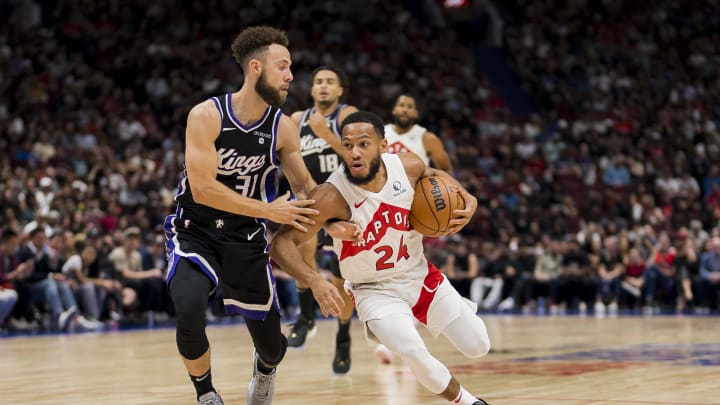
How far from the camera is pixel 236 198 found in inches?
208

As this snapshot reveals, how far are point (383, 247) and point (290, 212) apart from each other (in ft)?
2.39

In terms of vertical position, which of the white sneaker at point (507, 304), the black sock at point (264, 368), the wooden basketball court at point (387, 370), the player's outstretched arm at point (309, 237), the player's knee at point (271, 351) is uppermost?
the player's outstretched arm at point (309, 237)

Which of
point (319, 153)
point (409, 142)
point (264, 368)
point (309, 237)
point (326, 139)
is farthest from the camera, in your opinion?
point (409, 142)

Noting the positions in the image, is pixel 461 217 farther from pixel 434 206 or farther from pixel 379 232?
pixel 379 232

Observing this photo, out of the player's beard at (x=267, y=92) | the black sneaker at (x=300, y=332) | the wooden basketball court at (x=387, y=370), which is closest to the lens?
the player's beard at (x=267, y=92)

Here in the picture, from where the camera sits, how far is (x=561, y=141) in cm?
2436

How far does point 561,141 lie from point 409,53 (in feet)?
14.6

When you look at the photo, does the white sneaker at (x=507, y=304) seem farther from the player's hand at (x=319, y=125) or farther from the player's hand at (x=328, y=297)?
the player's hand at (x=328, y=297)

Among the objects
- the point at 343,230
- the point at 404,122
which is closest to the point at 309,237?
the point at 343,230

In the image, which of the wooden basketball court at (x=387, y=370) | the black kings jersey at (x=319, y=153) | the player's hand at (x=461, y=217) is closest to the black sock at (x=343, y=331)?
the wooden basketball court at (x=387, y=370)

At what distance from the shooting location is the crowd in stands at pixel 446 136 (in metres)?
15.4

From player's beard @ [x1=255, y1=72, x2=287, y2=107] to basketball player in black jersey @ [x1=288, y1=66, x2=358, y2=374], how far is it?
245cm

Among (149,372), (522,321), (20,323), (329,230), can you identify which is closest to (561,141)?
(522,321)

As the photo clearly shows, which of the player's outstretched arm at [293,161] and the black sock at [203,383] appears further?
the player's outstretched arm at [293,161]
